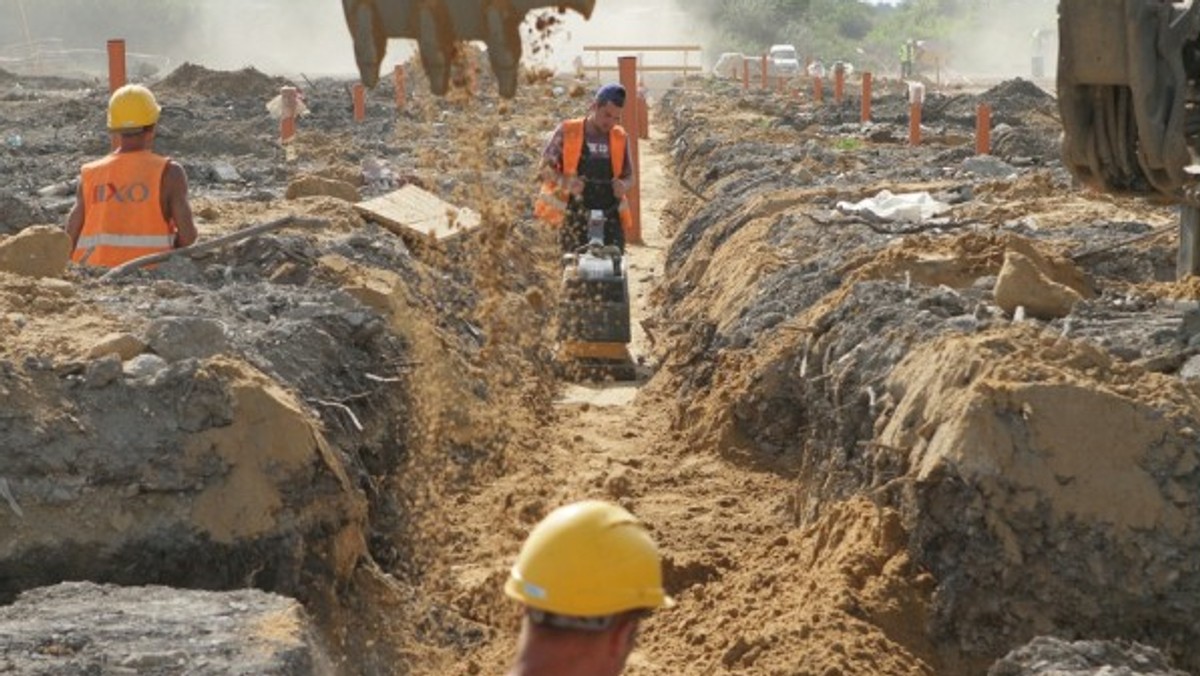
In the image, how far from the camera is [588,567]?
3.93 metres

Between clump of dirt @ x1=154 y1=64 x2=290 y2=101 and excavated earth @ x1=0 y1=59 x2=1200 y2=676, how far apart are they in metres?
26.1

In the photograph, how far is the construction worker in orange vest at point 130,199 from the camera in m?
10.4

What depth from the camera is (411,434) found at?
34.7 feet

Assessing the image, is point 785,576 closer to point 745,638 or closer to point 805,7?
point 745,638

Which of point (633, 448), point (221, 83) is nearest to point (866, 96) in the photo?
point (221, 83)

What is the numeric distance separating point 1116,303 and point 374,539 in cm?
359

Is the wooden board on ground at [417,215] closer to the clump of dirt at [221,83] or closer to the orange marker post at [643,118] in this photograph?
the orange marker post at [643,118]

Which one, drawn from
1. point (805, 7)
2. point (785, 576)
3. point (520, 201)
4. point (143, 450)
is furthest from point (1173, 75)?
point (805, 7)

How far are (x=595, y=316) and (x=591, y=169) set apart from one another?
1.13 meters

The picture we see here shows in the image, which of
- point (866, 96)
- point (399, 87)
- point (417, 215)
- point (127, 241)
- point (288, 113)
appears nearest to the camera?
point (127, 241)

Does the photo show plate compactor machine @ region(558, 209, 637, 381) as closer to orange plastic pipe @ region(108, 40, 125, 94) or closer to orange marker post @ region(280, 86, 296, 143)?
orange plastic pipe @ region(108, 40, 125, 94)

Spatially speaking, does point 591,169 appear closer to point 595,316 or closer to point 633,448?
point 595,316

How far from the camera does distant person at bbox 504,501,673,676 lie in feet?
12.5

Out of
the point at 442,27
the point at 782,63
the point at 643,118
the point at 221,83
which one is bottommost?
the point at 782,63
